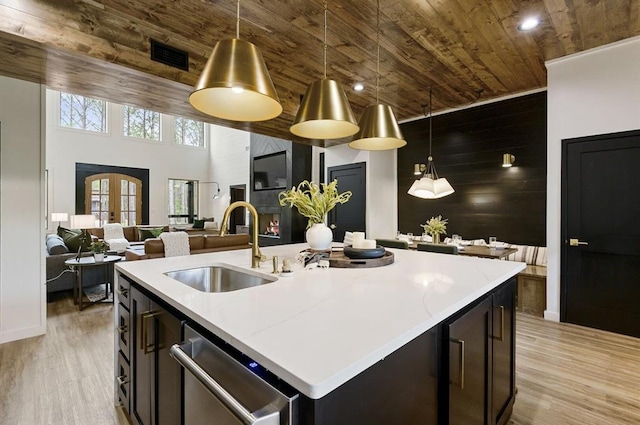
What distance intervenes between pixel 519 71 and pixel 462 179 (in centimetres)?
172

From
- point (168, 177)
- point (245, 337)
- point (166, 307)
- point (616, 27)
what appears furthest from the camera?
point (168, 177)

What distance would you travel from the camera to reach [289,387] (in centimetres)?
76

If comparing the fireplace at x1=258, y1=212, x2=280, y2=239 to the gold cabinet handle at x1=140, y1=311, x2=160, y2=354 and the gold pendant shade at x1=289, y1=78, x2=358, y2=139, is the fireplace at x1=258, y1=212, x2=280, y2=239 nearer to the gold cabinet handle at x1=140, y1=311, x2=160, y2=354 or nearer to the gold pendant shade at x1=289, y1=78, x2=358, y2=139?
the gold pendant shade at x1=289, y1=78, x2=358, y2=139

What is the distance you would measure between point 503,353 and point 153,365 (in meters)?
1.79

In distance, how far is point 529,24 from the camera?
2838mm

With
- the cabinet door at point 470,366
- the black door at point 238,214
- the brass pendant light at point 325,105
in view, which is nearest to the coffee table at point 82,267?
the brass pendant light at point 325,105

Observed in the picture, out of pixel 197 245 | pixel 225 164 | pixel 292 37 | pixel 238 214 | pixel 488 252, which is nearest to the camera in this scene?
pixel 292 37

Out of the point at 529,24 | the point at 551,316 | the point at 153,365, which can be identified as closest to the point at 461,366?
the point at 153,365

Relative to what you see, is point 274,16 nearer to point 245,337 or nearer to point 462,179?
point 245,337

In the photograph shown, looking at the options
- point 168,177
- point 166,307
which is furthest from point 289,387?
point 168,177

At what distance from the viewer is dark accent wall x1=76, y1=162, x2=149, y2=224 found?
340 inches

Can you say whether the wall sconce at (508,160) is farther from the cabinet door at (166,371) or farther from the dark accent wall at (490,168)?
the cabinet door at (166,371)

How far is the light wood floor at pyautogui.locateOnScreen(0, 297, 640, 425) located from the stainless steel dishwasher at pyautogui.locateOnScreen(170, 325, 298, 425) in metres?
1.35

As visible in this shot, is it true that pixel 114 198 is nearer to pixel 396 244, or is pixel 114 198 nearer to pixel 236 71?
pixel 396 244
